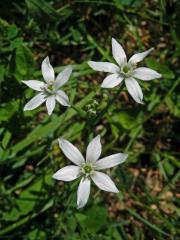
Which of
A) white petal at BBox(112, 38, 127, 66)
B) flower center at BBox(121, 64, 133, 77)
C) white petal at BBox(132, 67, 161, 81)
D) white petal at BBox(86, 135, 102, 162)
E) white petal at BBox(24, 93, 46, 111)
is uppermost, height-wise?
white petal at BBox(112, 38, 127, 66)

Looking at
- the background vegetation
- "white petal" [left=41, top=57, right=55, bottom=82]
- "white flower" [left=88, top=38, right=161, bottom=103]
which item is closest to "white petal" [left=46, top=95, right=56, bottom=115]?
"white petal" [left=41, top=57, right=55, bottom=82]

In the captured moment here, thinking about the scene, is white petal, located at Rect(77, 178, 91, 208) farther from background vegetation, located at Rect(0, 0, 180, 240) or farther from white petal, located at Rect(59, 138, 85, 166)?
background vegetation, located at Rect(0, 0, 180, 240)

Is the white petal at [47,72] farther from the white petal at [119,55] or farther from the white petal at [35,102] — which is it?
the white petal at [119,55]

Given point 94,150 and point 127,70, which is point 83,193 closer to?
point 94,150

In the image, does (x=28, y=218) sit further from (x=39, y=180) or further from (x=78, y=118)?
(x=78, y=118)

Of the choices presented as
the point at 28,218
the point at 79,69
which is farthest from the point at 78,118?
the point at 28,218

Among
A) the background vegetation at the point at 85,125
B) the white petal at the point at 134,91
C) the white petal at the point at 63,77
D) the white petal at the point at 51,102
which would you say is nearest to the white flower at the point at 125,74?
the white petal at the point at 134,91
